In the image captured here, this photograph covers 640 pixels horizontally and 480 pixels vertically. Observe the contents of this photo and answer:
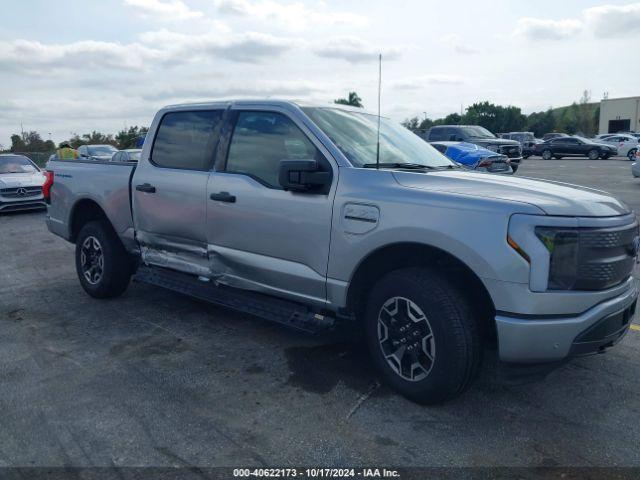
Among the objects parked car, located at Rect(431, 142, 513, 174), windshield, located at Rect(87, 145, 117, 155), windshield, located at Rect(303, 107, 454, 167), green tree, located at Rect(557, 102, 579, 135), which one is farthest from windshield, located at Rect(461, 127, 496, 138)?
green tree, located at Rect(557, 102, 579, 135)

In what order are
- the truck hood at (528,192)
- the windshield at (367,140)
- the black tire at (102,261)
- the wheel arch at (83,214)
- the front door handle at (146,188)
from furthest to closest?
the wheel arch at (83,214) < the black tire at (102,261) < the front door handle at (146,188) < the windshield at (367,140) < the truck hood at (528,192)

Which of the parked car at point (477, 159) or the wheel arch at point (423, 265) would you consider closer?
the wheel arch at point (423, 265)

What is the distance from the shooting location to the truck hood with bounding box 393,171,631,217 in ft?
10.3

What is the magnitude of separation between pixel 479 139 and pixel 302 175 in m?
19.6

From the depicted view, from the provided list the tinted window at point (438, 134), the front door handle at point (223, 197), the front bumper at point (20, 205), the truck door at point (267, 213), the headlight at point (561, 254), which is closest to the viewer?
the headlight at point (561, 254)

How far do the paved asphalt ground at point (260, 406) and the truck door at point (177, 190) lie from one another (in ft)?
2.27

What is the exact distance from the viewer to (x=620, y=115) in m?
73.1

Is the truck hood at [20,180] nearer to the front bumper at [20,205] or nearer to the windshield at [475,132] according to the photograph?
the front bumper at [20,205]

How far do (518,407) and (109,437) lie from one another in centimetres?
246

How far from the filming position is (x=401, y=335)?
11.6 ft

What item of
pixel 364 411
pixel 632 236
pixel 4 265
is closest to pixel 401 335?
pixel 364 411

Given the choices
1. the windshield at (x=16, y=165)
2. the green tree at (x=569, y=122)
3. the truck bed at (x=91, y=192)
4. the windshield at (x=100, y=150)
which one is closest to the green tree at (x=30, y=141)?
the windshield at (x=100, y=150)

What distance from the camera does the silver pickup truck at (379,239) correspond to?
304 cm

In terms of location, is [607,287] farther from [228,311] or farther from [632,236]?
[228,311]
